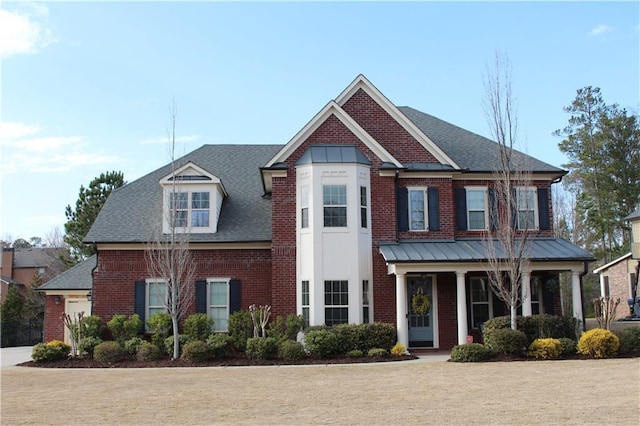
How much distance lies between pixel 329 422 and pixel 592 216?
42.6 meters

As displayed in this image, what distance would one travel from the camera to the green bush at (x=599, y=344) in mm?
18703

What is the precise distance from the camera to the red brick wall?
2405 centimetres

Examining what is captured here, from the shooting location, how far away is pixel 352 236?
22.6m

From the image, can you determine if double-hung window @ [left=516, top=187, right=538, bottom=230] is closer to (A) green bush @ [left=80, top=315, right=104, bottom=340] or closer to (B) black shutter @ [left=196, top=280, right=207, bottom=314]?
(B) black shutter @ [left=196, top=280, right=207, bottom=314]

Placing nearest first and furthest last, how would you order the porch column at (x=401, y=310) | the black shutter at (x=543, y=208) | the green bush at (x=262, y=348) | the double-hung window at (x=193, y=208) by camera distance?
the green bush at (x=262, y=348)
the porch column at (x=401, y=310)
the double-hung window at (x=193, y=208)
the black shutter at (x=543, y=208)

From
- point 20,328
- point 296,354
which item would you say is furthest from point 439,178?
point 20,328

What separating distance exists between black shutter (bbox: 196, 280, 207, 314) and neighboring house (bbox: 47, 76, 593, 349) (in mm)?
38

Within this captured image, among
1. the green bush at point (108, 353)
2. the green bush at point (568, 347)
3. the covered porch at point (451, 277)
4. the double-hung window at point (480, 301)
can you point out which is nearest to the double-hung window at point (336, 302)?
the covered porch at point (451, 277)

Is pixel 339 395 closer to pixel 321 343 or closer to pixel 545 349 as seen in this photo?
pixel 321 343

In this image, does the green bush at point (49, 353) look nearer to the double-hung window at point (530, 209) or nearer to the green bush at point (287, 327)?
→ the green bush at point (287, 327)

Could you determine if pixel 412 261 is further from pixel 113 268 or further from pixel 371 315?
pixel 113 268

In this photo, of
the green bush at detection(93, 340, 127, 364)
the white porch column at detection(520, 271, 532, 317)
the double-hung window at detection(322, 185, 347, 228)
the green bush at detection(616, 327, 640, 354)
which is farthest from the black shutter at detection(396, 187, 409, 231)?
the green bush at detection(93, 340, 127, 364)

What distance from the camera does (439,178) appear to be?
2414cm

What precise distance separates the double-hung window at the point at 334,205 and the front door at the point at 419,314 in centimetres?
355
